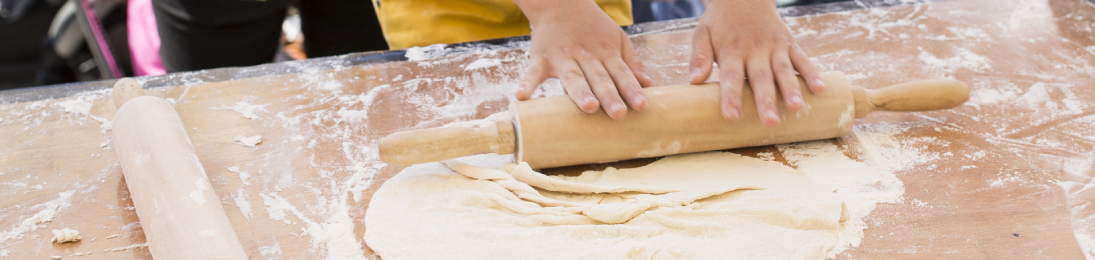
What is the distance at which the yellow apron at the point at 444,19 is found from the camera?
201 cm

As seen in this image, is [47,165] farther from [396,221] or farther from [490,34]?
[490,34]

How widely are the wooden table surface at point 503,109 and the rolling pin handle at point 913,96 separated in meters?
0.08

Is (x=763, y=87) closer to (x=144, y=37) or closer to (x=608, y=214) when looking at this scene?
(x=608, y=214)

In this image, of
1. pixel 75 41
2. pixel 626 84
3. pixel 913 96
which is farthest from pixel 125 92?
pixel 75 41

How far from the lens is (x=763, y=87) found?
1.39 metres

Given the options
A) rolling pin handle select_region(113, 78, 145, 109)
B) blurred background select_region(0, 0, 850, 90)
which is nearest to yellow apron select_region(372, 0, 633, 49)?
rolling pin handle select_region(113, 78, 145, 109)

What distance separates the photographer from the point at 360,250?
1146 mm

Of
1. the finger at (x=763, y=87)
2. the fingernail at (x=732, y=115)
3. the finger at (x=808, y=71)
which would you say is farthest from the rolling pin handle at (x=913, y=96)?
the fingernail at (x=732, y=115)

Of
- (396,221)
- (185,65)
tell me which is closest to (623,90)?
(396,221)

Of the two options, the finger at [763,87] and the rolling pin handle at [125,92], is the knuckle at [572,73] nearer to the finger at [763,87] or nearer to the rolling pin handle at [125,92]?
the finger at [763,87]

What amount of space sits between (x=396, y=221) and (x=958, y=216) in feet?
3.50

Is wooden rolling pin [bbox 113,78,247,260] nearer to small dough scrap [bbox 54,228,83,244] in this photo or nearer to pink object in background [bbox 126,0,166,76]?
small dough scrap [bbox 54,228,83,244]

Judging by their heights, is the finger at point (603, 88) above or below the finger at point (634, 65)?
above

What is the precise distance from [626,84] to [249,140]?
89 centimetres
